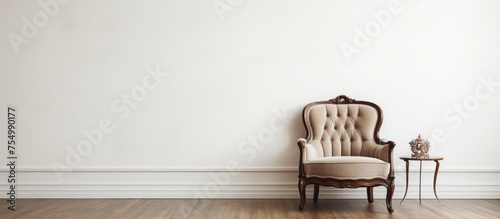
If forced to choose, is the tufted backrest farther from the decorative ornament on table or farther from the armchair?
the decorative ornament on table

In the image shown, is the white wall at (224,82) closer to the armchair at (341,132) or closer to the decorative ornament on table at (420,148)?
the armchair at (341,132)

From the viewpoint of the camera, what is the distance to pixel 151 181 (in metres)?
4.51

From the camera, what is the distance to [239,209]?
387 centimetres

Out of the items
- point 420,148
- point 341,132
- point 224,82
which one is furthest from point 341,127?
point 224,82

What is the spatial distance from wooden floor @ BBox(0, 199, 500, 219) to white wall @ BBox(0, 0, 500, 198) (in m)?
0.31

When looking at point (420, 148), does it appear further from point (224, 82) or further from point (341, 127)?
point (224, 82)

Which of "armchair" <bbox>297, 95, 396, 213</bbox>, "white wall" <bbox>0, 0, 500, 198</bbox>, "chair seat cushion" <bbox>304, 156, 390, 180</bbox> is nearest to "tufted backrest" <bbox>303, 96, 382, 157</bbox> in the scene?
"armchair" <bbox>297, 95, 396, 213</bbox>

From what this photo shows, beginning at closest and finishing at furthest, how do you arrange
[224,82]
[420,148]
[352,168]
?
[352,168] < [420,148] < [224,82]

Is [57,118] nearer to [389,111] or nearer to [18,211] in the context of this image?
[18,211]

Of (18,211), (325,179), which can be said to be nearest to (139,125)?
(18,211)

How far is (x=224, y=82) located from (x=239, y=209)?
133 centimetres

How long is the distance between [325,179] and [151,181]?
180cm

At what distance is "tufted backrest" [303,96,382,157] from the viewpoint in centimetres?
425

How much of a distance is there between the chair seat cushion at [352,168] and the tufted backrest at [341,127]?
0.50 meters
